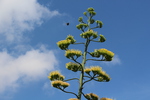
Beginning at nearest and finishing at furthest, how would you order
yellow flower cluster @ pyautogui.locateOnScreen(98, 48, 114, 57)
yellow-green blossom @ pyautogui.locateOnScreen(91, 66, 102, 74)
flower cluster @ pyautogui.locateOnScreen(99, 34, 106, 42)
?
yellow-green blossom @ pyautogui.locateOnScreen(91, 66, 102, 74) < yellow flower cluster @ pyautogui.locateOnScreen(98, 48, 114, 57) < flower cluster @ pyautogui.locateOnScreen(99, 34, 106, 42)

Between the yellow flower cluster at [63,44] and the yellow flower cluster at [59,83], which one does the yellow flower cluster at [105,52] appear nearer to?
the yellow flower cluster at [63,44]

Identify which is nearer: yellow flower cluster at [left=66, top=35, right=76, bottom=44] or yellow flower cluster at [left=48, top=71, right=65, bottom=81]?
yellow flower cluster at [left=48, top=71, right=65, bottom=81]

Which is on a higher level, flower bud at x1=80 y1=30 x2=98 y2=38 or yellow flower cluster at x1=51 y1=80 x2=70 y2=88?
flower bud at x1=80 y1=30 x2=98 y2=38

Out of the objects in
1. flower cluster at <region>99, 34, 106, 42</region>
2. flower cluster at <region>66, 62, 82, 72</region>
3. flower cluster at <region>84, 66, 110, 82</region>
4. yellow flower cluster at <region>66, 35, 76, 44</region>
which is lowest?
flower cluster at <region>84, 66, 110, 82</region>

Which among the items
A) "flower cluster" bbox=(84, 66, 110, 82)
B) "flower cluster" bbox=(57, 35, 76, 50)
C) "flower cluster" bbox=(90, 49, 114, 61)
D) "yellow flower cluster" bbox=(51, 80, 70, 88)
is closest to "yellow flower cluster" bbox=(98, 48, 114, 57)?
"flower cluster" bbox=(90, 49, 114, 61)

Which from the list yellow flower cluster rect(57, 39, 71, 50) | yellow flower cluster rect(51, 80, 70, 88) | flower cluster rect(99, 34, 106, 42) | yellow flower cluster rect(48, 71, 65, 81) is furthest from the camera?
Result: flower cluster rect(99, 34, 106, 42)

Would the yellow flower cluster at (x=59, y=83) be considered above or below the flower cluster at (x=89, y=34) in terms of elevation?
below

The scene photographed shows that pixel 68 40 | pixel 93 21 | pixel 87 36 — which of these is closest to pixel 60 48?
pixel 68 40

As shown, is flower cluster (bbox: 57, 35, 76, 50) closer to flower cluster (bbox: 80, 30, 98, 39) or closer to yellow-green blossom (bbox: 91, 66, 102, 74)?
flower cluster (bbox: 80, 30, 98, 39)

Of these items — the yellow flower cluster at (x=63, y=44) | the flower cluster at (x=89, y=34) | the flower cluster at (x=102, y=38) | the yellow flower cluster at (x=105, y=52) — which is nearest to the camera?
the yellow flower cluster at (x=105, y=52)

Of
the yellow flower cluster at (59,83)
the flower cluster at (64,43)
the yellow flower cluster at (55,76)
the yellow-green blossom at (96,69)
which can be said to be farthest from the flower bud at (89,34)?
the yellow flower cluster at (59,83)

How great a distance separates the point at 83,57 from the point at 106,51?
112cm

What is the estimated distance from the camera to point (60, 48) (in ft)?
45.2

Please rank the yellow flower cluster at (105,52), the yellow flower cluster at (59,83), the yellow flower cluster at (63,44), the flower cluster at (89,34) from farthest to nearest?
the flower cluster at (89,34) < the yellow flower cluster at (63,44) < the yellow flower cluster at (105,52) < the yellow flower cluster at (59,83)
